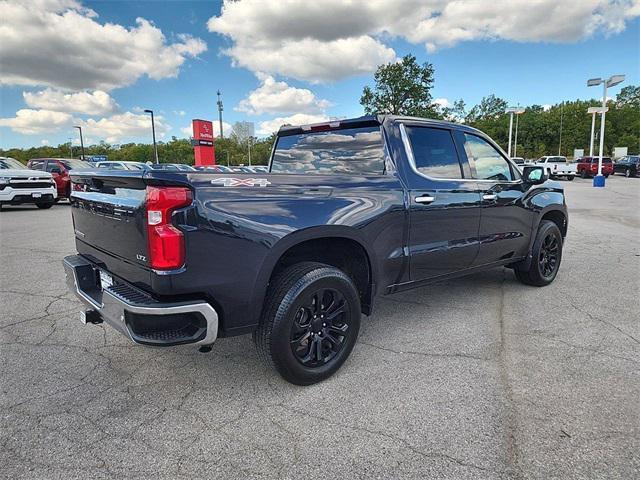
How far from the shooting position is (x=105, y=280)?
3016mm

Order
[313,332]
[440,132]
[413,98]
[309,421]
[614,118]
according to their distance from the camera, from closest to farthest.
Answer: [309,421] < [313,332] < [440,132] < [413,98] < [614,118]

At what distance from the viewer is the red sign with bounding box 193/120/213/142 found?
33.0 m

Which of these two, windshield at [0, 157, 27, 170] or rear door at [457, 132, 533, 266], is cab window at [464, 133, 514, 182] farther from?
windshield at [0, 157, 27, 170]

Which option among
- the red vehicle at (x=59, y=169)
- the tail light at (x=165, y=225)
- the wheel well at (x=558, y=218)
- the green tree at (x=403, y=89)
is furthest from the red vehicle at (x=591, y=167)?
A: the tail light at (x=165, y=225)

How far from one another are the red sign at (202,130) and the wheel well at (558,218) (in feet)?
102

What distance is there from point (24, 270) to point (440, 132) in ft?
18.7

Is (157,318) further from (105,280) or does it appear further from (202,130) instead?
(202,130)

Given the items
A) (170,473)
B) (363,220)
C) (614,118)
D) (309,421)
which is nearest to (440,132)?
(363,220)

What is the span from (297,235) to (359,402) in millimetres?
1123

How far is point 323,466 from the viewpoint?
219 centimetres

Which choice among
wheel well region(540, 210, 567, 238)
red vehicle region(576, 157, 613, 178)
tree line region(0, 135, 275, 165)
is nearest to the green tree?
red vehicle region(576, 157, 613, 178)

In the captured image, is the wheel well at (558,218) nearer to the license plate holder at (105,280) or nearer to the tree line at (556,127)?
the license plate holder at (105,280)

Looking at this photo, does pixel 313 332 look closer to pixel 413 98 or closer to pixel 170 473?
pixel 170 473

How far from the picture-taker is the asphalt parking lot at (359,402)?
7.24 feet
